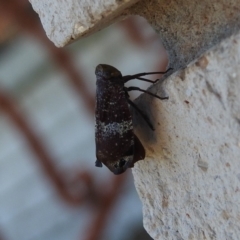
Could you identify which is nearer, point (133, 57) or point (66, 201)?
point (66, 201)

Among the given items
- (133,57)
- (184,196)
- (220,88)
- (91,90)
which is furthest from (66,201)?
(220,88)

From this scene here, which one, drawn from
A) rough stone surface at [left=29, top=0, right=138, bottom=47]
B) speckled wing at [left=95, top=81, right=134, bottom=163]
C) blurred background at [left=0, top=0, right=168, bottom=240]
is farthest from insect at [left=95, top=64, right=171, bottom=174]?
blurred background at [left=0, top=0, right=168, bottom=240]

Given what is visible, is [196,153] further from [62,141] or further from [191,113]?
[62,141]

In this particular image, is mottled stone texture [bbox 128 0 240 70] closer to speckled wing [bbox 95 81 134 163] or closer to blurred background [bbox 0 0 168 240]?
speckled wing [bbox 95 81 134 163]

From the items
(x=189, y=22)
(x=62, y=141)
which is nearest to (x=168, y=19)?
(x=189, y=22)

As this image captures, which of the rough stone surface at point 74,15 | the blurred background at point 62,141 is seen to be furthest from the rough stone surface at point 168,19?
the blurred background at point 62,141

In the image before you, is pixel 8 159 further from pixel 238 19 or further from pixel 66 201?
pixel 238 19
